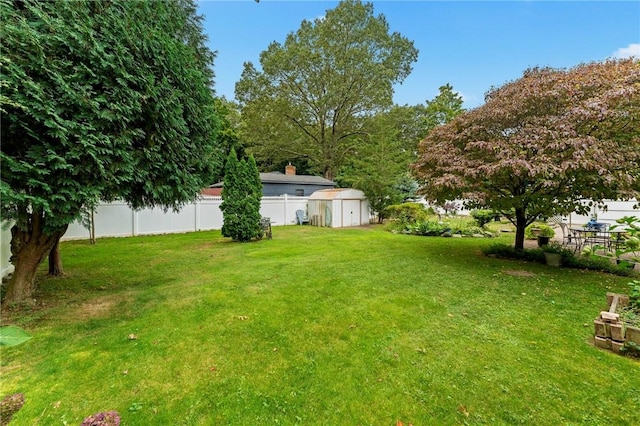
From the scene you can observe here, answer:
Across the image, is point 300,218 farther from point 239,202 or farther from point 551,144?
point 551,144

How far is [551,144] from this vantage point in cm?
519

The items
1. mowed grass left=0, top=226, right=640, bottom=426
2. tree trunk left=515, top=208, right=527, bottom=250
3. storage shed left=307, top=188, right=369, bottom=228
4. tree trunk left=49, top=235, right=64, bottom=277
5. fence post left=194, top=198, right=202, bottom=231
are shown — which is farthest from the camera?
storage shed left=307, top=188, right=369, bottom=228

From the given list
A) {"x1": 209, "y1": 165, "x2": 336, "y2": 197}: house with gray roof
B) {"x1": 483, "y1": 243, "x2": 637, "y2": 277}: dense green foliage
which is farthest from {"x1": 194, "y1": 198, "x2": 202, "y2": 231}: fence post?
{"x1": 483, "y1": 243, "x2": 637, "y2": 277}: dense green foliage

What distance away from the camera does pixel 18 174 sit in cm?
297

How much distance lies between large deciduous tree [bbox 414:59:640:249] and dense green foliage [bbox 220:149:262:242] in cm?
597

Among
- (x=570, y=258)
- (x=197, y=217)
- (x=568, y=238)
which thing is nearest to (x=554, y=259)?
(x=570, y=258)

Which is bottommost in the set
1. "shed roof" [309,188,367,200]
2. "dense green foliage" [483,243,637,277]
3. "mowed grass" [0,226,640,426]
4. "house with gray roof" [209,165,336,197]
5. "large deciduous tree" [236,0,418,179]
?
"mowed grass" [0,226,640,426]

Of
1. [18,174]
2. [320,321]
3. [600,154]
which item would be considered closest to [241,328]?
[320,321]

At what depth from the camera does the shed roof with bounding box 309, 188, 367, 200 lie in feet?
48.4

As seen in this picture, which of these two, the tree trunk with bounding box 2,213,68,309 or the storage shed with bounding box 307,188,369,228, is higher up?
the storage shed with bounding box 307,188,369,228

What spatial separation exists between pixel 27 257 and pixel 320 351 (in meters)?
4.47

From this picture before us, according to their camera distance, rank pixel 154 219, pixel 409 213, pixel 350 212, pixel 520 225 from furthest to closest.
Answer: pixel 350 212, pixel 409 213, pixel 154 219, pixel 520 225

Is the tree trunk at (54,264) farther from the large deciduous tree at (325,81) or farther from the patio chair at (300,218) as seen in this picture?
the large deciduous tree at (325,81)

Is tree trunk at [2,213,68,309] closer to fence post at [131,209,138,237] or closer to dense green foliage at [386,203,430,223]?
fence post at [131,209,138,237]
